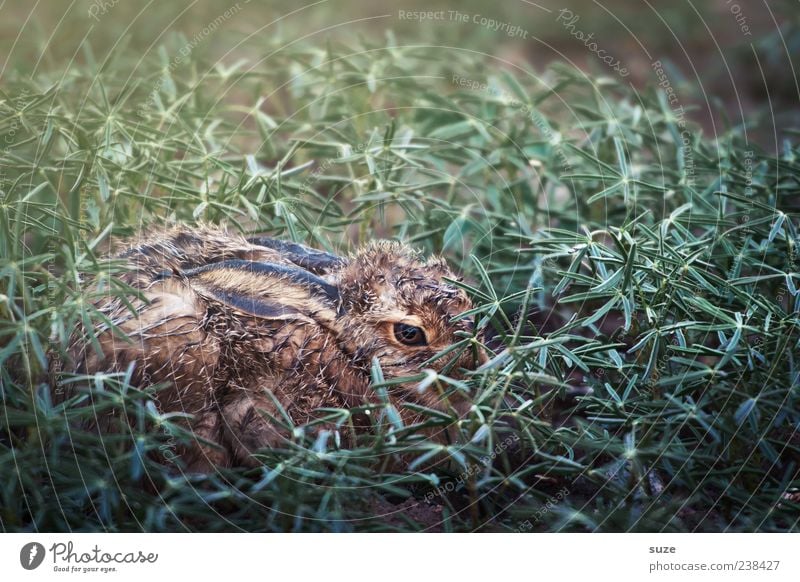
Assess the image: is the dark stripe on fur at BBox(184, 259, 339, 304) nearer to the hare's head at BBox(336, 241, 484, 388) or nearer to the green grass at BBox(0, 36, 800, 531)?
the hare's head at BBox(336, 241, 484, 388)

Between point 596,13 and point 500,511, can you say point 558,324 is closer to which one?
point 500,511

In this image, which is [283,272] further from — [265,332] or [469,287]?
[469,287]

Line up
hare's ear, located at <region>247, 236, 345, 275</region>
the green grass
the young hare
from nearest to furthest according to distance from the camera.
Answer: the green grass → the young hare → hare's ear, located at <region>247, 236, 345, 275</region>
